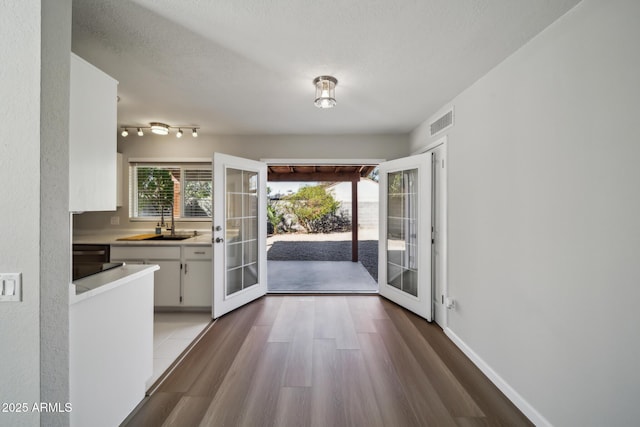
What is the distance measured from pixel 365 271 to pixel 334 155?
290 cm

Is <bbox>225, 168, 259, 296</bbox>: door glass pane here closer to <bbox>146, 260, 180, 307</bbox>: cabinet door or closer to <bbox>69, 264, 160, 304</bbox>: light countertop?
<bbox>146, 260, 180, 307</bbox>: cabinet door

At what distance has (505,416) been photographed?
166cm

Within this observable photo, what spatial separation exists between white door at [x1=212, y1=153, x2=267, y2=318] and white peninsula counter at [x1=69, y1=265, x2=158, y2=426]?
1.36 metres

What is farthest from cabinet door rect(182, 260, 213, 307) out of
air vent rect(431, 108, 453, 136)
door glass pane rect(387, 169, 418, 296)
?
air vent rect(431, 108, 453, 136)

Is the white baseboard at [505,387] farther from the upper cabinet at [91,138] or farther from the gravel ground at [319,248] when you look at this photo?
the gravel ground at [319,248]

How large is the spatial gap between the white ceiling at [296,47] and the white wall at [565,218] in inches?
11.5

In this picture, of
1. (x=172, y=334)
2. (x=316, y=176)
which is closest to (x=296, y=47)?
(x=172, y=334)

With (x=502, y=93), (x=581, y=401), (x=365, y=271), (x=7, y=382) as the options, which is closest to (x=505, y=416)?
(x=581, y=401)

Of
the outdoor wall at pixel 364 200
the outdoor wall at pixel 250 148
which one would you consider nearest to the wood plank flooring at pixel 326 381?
the outdoor wall at pixel 250 148

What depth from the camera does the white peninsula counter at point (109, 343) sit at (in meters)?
1.27

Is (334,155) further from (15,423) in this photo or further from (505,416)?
(15,423)

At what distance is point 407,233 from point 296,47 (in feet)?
8.28

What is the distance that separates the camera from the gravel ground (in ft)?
24.1

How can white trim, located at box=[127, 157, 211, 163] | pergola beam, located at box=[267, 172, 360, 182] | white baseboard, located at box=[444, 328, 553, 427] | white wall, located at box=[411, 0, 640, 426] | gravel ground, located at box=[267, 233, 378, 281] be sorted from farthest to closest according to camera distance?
gravel ground, located at box=[267, 233, 378, 281] < pergola beam, located at box=[267, 172, 360, 182] < white trim, located at box=[127, 157, 211, 163] < white baseboard, located at box=[444, 328, 553, 427] < white wall, located at box=[411, 0, 640, 426]
